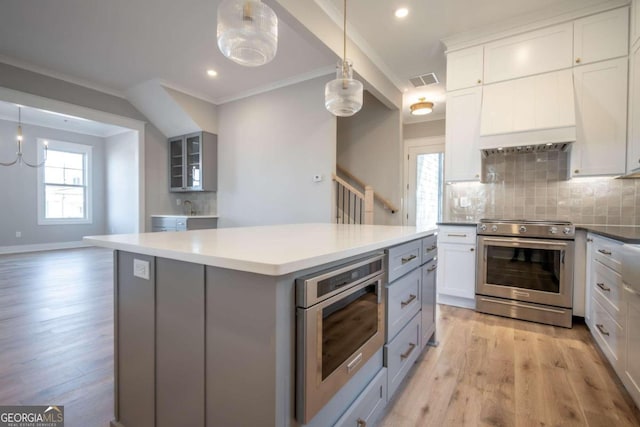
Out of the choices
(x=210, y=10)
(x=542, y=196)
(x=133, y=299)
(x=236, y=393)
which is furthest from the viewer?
(x=542, y=196)

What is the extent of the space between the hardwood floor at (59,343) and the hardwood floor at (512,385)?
1635 mm

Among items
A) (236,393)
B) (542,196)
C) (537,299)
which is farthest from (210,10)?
(537,299)

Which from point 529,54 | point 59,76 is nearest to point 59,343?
point 59,76

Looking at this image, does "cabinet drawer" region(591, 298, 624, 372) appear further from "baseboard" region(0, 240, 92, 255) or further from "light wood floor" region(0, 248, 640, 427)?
"baseboard" region(0, 240, 92, 255)

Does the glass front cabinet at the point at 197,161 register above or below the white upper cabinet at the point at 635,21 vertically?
below

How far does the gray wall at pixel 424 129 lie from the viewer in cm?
586

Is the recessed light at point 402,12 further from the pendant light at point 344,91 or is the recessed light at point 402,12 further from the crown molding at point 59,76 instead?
the crown molding at point 59,76

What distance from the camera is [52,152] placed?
673 centimetres

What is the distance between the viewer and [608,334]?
1.96 meters

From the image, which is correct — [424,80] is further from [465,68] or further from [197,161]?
[197,161]

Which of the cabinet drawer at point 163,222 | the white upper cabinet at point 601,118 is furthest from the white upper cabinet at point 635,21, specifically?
the cabinet drawer at point 163,222

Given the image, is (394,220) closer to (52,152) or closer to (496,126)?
(496,126)

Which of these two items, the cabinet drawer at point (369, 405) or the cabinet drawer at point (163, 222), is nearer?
the cabinet drawer at point (369, 405)

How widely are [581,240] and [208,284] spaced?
3.18 meters
